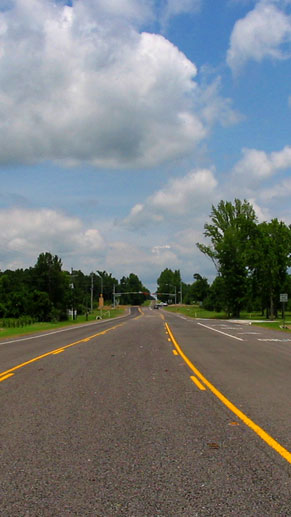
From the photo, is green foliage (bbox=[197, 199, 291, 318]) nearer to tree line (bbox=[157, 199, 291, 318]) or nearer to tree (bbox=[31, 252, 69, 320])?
tree line (bbox=[157, 199, 291, 318])

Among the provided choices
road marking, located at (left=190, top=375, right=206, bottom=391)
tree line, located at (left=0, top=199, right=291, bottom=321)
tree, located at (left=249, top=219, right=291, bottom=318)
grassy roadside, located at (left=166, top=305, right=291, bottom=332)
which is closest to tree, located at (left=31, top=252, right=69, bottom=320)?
tree line, located at (left=0, top=199, right=291, bottom=321)

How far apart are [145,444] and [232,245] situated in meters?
60.2

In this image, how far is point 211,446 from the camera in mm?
5551

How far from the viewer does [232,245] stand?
64438mm

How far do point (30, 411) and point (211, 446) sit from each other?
3238 millimetres

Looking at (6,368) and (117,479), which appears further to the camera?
(6,368)

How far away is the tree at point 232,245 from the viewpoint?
6372 centimetres

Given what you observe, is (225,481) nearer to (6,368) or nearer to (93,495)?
(93,495)

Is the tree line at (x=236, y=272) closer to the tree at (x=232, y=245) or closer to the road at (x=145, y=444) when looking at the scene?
the tree at (x=232, y=245)

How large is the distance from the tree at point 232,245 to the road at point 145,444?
174ft

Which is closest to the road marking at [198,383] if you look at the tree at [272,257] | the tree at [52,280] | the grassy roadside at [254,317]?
the grassy roadside at [254,317]

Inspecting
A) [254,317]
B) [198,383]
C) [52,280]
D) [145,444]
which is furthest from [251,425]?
[52,280]

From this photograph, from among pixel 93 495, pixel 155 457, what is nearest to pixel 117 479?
pixel 93 495

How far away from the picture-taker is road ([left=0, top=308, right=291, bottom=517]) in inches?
157
